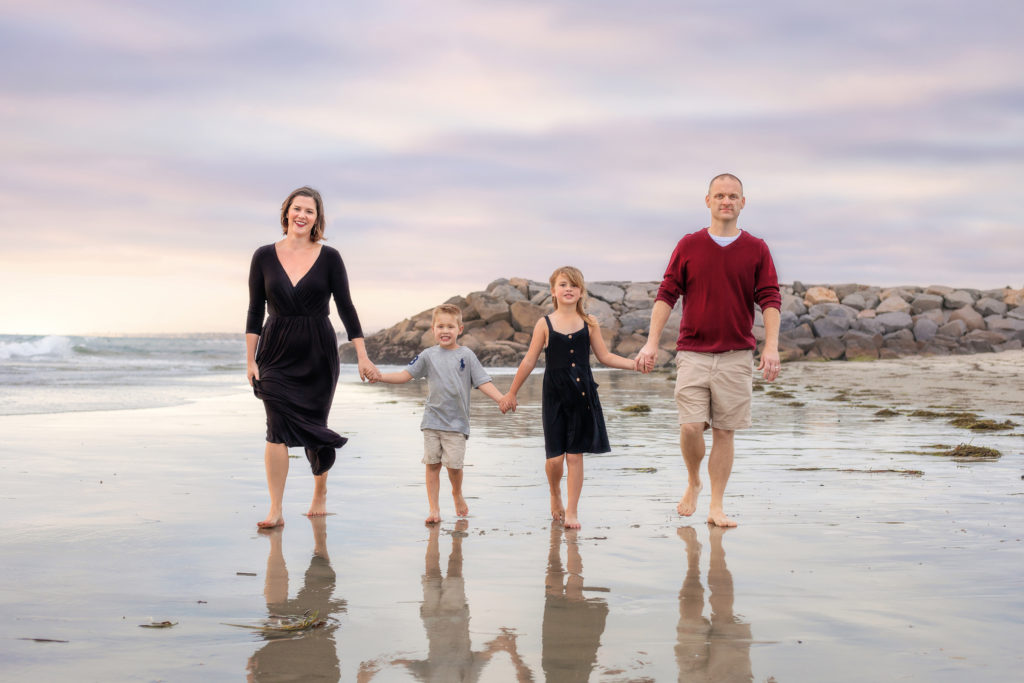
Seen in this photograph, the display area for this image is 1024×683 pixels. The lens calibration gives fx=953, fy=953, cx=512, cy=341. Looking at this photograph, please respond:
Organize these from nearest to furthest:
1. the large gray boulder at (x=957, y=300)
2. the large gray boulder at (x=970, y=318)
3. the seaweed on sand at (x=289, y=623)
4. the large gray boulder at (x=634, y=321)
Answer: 1. the seaweed on sand at (x=289, y=623)
2. the large gray boulder at (x=634, y=321)
3. the large gray boulder at (x=970, y=318)
4. the large gray boulder at (x=957, y=300)

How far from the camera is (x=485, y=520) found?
204 inches

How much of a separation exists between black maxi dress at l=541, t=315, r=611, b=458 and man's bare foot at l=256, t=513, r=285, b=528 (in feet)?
4.96

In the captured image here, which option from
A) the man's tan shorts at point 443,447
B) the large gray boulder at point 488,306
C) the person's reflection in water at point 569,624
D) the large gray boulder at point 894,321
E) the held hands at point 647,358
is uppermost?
the large gray boulder at point 488,306

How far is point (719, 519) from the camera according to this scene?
4.97 meters

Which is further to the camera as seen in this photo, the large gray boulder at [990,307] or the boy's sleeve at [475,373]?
the large gray boulder at [990,307]

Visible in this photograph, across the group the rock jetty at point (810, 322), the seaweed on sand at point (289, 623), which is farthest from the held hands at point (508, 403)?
the rock jetty at point (810, 322)

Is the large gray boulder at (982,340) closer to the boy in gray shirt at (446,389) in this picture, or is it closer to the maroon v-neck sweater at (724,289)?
the maroon v-neck sweater at (724,289)

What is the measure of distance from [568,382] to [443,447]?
0.83m

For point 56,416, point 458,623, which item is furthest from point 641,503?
point 56,416

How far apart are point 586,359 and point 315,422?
161 cm

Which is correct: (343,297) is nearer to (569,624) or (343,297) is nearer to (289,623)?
(289,623)

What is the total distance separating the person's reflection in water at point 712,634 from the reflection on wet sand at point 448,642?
1.71 feet

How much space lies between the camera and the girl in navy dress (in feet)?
17.8

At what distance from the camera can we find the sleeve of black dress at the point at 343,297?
557 cm
